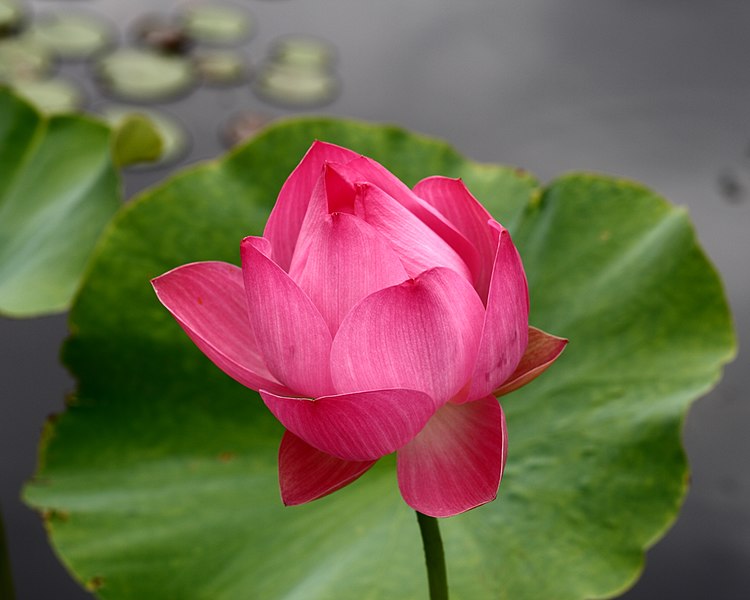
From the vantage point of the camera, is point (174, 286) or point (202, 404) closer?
point (174, 286)

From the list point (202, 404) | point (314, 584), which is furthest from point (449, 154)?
point (314, 584)

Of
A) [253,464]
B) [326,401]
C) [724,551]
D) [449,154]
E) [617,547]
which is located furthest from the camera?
[724,551]

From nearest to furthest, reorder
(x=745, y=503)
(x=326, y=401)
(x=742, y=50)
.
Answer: (x=326, y=401)
(x=745, y=503)
(x=742, y=50)

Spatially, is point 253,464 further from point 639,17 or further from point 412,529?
point 639,17

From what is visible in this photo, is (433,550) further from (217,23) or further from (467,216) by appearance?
(217,23)

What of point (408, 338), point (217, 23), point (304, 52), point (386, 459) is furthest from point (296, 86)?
point (408, 338)

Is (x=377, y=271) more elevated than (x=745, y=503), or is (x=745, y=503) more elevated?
(x=377, y=271)
